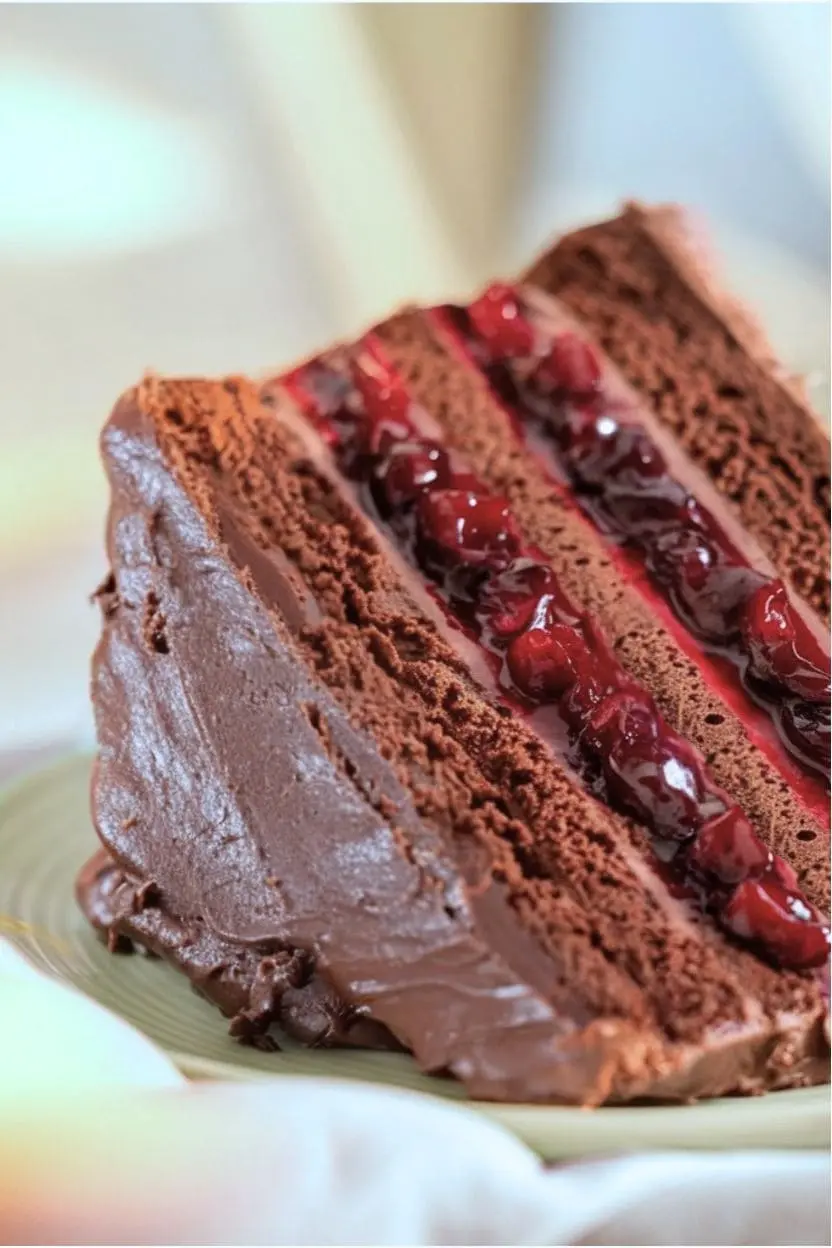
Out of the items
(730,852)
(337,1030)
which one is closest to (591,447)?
(730,852)

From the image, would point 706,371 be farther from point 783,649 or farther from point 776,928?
point 776,928

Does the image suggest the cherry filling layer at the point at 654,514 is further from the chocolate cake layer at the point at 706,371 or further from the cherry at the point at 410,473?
the cherry at the point at 410,473

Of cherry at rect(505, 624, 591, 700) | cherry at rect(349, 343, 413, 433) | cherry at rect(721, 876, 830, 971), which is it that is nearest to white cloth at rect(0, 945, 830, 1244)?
cherry at rect(721, 876, 830, 971)

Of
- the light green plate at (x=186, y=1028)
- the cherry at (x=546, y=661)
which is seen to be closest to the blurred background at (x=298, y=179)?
the light green plate at (x=186, y=1028)

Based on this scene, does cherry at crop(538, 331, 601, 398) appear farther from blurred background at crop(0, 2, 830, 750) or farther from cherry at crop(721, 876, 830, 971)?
cherry at crop(721, 876, 830, 971)

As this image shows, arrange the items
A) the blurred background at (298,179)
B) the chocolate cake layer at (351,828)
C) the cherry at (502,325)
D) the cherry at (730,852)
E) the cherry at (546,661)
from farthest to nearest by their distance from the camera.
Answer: the blurred background at (298,179), the cherry at (502,325), the cherry at (546,661), the cherry at (730,852), the chocolate cake layer at (351,828)

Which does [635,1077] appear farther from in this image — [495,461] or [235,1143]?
[495,461]

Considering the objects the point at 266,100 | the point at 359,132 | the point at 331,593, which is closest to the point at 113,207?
the point at 266,100
